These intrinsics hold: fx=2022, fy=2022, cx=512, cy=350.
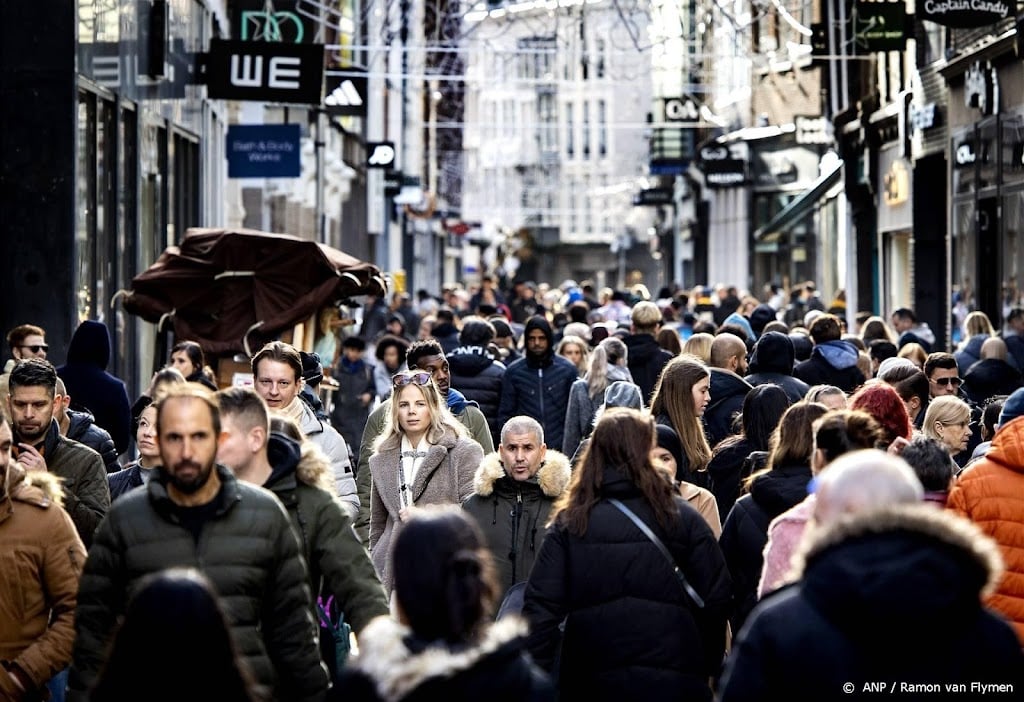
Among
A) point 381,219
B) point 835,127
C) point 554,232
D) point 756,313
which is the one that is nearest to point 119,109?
point 756,313

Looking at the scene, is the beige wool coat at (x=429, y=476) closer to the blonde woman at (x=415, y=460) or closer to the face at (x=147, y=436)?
the blonde woman at (x=415, y=460)

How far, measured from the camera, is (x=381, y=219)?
51.0m

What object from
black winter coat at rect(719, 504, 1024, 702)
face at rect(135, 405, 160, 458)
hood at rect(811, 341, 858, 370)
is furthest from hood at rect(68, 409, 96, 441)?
black winter coat at rect(719, 504, 1024, 702)

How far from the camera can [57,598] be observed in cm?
675

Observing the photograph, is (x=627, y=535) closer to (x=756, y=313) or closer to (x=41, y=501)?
(x=41, y=501)

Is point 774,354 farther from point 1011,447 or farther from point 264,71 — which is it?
point 264,71

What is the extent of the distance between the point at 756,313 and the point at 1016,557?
12.2 metres

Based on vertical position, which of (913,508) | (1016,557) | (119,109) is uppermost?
(119,109)

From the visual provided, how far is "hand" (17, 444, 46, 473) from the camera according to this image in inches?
311

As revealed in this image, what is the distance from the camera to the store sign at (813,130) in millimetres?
36969

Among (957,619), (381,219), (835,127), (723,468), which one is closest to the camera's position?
(957,619)

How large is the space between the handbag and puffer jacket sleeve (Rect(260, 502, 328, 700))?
1328mm

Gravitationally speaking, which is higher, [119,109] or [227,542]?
[119,109]

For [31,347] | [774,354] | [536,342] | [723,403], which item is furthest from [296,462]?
[536,342]
